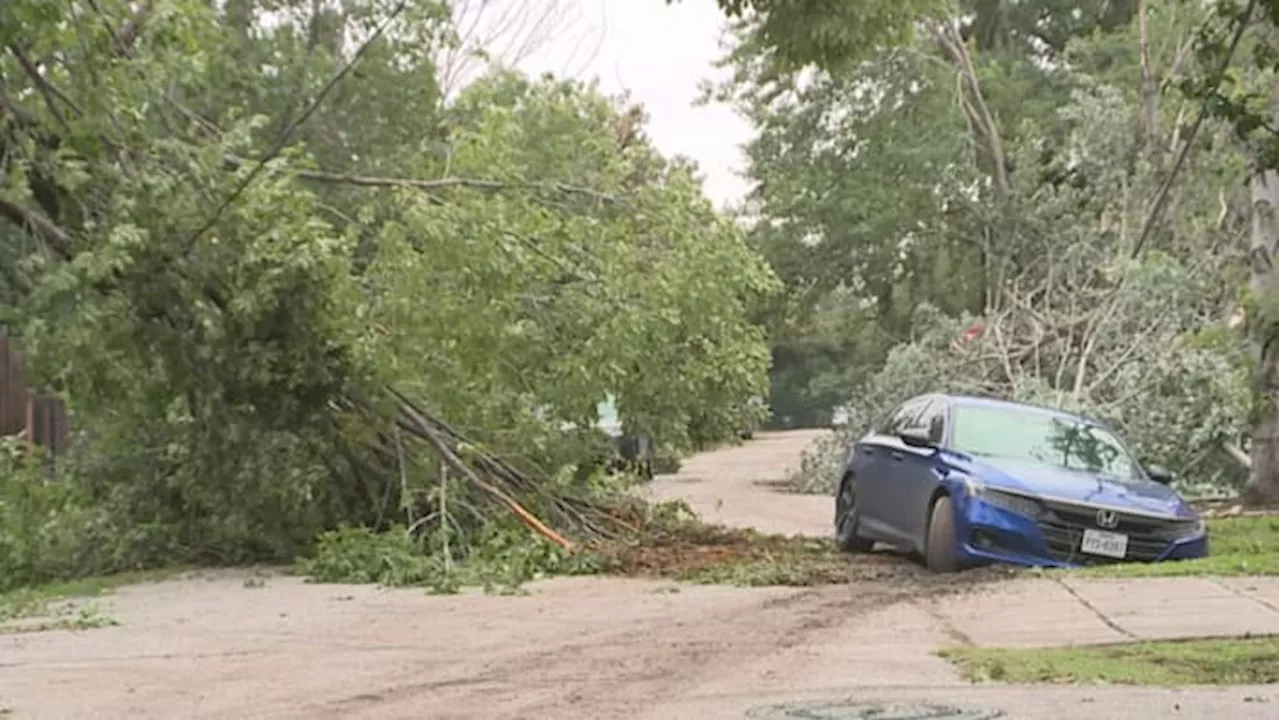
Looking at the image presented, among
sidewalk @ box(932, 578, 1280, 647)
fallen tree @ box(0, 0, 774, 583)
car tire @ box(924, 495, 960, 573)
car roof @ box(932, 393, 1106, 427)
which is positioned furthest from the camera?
car roof @ box(932, 393, 1106, 427)

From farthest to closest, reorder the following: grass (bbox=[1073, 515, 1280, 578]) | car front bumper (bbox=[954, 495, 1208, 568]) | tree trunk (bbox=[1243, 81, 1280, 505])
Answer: tree trunk (bbox=[1243, 81, 1280, 505]), car front bumper (bbox=[954, 495, 1208, 568]), grass (bbox=[1073, 515, 1280, 578])

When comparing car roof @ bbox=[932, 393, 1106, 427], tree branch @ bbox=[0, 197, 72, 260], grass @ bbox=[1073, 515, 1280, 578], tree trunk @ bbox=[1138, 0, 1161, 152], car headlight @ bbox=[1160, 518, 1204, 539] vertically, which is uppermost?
tree trunk @ bbox=[1138, 0, 1161, 152]

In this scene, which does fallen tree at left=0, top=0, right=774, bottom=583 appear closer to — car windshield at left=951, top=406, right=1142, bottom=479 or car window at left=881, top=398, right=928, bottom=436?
car window at left=881, top=398, right=928, bottom=436

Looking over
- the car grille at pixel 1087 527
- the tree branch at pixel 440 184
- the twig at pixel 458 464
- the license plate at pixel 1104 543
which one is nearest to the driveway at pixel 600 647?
the car grille at pixel 1087 527

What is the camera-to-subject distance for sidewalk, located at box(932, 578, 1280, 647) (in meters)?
9.77

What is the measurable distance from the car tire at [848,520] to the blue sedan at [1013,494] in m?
0.13

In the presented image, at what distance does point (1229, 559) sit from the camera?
13.6 meters

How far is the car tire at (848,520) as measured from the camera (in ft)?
51.5

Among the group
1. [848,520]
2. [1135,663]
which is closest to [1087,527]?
[848,520]

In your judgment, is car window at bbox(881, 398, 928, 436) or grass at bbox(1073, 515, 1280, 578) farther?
car window at bbox(881, 398, 928, 436)

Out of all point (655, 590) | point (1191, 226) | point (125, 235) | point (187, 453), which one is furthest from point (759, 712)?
point (1191, 226)

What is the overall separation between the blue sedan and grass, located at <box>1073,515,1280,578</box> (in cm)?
28

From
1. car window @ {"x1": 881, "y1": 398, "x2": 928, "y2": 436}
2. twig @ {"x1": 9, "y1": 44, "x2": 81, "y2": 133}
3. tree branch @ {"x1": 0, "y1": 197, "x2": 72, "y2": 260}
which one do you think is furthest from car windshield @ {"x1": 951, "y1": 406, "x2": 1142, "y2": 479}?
twig @ {"x1": 9, "y1": 44, "x2": 81, "y2": 133}

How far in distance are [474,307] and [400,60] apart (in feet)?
51.9
